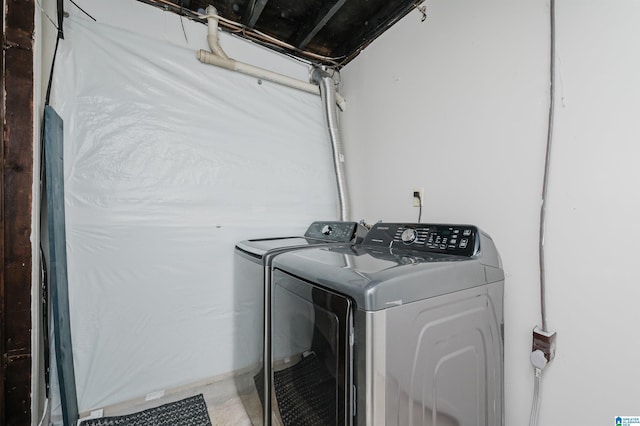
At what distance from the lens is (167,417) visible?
1362 mm

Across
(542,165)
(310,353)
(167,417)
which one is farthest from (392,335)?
(167,417)

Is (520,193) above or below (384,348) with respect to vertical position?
above

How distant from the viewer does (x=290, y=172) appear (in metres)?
1.92

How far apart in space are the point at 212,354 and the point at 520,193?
1.84 metres

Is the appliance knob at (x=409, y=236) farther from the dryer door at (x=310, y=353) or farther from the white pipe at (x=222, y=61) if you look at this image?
the white pipe at (x=222, y=61)

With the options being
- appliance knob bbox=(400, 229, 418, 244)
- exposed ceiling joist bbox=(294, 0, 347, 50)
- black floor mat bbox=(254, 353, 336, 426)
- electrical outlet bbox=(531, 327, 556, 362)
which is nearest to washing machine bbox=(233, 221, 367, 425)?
black floor mat bbox=(254, 353, 336, 426)

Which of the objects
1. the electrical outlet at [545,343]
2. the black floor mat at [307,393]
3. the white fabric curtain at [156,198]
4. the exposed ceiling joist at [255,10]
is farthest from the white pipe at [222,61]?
the electrical outlet at [545,343]

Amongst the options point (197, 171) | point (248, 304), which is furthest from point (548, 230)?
point (197, 171)

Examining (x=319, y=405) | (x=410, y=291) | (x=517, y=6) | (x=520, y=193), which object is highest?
(x=517, y=6)

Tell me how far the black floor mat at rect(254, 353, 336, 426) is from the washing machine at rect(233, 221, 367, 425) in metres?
0.12

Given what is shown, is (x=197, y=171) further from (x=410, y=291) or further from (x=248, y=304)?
(x=410, y=291)

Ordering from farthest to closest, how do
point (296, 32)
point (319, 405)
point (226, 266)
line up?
point (296, 32), point (226, 266), point (319, 405)

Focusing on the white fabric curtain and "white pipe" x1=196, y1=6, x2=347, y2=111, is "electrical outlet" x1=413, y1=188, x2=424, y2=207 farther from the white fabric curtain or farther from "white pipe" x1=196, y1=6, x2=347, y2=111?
"white pipe" x1=196, y1=6, x2=347, y2=111

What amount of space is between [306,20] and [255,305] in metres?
1.81
